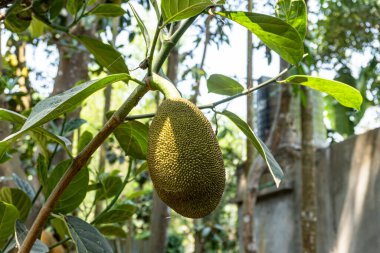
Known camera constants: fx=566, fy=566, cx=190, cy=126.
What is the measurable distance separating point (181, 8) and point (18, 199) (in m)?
0.51

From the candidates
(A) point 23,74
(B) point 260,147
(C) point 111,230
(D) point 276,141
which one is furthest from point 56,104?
(D) point 276,141

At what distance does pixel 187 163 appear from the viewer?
0.58 metres

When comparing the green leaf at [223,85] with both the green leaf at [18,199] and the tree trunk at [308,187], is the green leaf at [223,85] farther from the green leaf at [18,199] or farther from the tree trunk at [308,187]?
the tree trunk at [308,187]

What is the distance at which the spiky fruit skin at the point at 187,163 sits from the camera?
0.58m

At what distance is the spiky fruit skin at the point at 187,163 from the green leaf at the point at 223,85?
0.73ft

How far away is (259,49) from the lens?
8.53 feet

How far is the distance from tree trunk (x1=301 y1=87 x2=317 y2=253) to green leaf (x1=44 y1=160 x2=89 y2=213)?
61.1 inches

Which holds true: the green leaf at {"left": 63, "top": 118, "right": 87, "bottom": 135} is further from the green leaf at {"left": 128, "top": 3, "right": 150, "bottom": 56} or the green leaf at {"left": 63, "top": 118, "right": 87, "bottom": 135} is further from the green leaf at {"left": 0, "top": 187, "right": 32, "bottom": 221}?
the green leaf at {"left": 128, "top": 3, "right": 150, "bottom": 56}

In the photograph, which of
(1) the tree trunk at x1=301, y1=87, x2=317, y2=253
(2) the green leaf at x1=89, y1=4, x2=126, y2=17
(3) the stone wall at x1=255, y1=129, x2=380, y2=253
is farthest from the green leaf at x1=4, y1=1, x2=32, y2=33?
(3) the stone wall at x1=255, y1=129, x2=380, y2=253

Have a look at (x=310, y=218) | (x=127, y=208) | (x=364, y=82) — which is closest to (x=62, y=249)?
(x=127, y=208)

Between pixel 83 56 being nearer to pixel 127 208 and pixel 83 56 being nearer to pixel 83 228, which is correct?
pixel 127 208

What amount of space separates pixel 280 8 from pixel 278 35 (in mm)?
121

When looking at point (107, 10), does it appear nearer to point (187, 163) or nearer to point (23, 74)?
point (187, 163)

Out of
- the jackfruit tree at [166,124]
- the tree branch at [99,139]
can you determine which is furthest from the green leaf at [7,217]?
the tree branch at [99,139]
